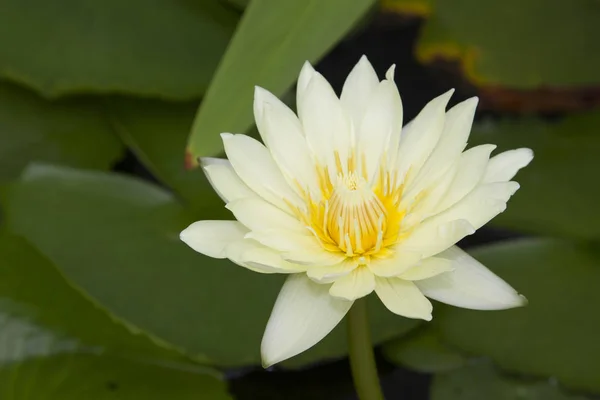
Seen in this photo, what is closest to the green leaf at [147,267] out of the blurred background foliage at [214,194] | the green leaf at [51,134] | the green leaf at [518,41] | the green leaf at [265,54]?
the blurred background foliage at [214,194]

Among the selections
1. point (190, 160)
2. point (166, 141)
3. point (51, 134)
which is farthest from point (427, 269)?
point (51, 134)

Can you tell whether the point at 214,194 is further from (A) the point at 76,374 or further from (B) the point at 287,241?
(B) the point at 287,241

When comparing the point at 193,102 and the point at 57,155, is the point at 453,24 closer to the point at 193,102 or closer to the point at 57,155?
the point at 193,102

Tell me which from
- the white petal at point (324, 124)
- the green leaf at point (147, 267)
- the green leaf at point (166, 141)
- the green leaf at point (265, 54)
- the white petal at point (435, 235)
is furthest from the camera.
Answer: the green leaf at point (166, 141)

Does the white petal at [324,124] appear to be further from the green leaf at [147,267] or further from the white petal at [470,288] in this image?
the green leaf at [147,267]

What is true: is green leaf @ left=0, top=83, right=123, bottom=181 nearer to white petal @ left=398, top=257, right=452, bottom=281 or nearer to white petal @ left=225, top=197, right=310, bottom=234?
white petal @ left=225, top=197, right=310, bottom=234

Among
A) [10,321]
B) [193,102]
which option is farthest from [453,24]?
[10,321]
